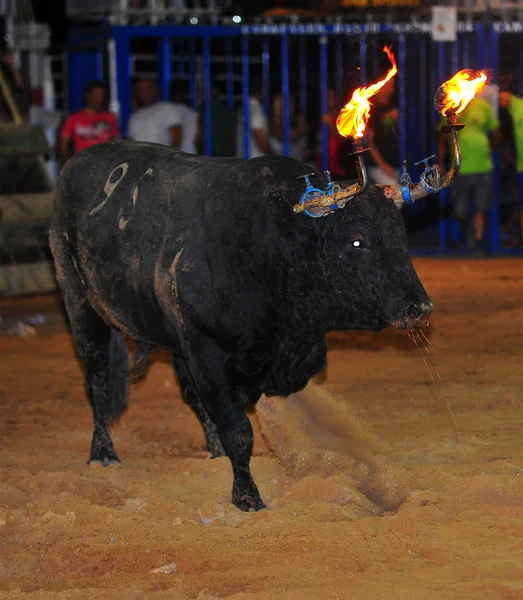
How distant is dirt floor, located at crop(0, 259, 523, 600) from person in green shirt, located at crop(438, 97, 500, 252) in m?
5.10

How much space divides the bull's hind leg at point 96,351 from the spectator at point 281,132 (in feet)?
26.1

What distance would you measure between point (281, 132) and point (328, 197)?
961cm

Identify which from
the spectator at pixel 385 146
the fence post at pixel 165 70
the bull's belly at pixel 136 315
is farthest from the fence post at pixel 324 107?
the bull's belly at pixel 136 315

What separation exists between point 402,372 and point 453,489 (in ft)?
9.38

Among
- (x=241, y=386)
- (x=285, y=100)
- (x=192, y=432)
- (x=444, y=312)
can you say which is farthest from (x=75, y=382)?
(x=285, y=100)

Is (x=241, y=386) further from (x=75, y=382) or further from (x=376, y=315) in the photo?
(x=75, y=382)

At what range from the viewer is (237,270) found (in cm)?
514

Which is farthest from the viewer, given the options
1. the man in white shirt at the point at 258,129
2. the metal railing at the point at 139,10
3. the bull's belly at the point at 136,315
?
the man in white shirt at the point at 258,129

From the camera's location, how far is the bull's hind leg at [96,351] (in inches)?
250

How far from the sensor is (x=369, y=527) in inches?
185

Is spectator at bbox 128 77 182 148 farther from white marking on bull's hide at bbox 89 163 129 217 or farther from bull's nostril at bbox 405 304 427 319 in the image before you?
bull's nostril at bbox 405 304 427 319

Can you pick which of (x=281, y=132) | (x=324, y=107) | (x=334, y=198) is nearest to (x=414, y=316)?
(x=334, y=198)

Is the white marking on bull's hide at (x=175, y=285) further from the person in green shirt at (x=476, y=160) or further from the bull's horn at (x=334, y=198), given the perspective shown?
the person in green shirt at (x=476, y=160)

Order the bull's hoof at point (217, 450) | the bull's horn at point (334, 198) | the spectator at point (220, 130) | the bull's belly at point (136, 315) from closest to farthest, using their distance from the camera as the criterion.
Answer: the bull's horn at point (334, 198)
the bull's belly at point (136, 315)
the bull's hoof at point (217, 450)
the spectator at point (220, 130)
